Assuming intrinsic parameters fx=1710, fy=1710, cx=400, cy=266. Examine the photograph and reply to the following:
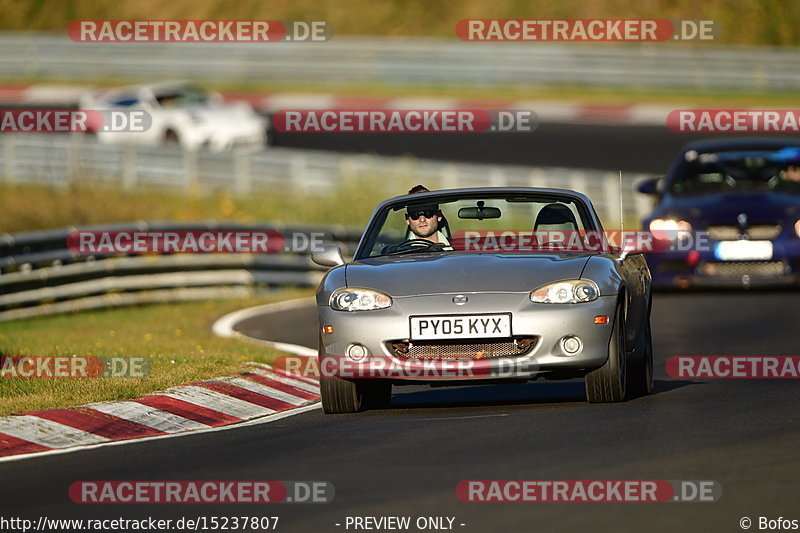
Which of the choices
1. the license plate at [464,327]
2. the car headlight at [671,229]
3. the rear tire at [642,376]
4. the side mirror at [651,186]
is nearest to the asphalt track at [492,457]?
the rear tire at [642,376]

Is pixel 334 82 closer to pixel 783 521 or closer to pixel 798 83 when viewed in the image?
pixel 798 83

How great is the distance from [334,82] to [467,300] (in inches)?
1433

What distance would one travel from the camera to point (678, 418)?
970cm

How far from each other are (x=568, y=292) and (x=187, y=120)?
2566cm

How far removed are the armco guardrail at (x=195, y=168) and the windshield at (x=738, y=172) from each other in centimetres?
1145

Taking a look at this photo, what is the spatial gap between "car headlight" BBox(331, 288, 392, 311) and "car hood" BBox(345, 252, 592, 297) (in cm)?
4

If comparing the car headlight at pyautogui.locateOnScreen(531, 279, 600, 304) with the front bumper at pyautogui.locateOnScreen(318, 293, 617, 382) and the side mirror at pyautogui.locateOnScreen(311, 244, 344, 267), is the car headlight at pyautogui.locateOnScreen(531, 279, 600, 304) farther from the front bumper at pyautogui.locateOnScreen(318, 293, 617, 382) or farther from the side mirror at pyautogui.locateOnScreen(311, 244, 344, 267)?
the side mirror at pyautogui.locateOnScreen(311, 244, 344, 267)

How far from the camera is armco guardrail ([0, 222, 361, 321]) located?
19984 millimetres

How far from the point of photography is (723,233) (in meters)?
18.3

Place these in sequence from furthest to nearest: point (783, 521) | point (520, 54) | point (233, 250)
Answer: point (520, 54) < point (233, 250) < point (783, 521)

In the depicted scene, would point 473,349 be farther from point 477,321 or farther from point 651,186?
point 651,186

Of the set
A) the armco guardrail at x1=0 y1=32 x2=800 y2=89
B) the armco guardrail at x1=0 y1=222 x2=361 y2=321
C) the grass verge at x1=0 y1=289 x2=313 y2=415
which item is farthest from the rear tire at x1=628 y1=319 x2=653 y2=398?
the armco guardrail at x1=0 y1=32 x2=800 y2=89

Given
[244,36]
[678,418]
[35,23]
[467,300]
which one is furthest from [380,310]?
[35,23]

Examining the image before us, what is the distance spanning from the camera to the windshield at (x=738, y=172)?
19.0 metres
